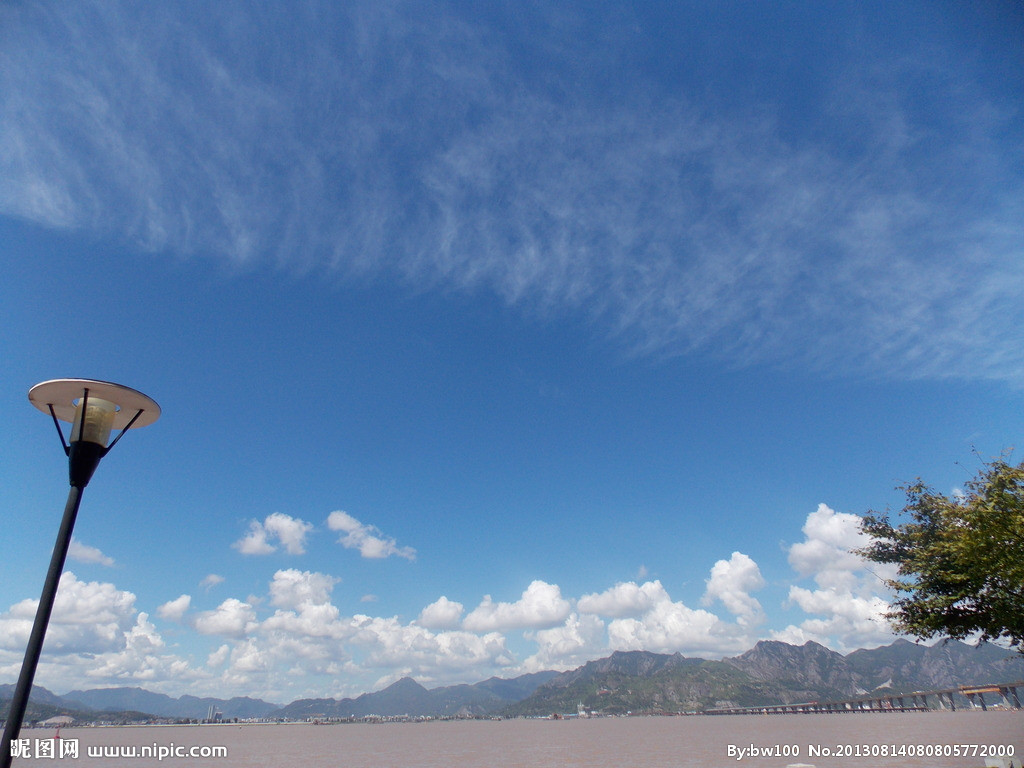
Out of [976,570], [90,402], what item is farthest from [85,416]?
[976,570]

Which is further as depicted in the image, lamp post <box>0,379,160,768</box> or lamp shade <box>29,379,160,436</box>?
lamp shade <box>29,379,160,436</box>

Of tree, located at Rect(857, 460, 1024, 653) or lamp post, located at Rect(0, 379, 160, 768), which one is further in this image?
tree, located at Rect(857, 460, 1024, 653)

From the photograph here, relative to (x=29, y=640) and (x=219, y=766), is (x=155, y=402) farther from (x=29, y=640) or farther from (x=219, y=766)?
(x=219, y=766)

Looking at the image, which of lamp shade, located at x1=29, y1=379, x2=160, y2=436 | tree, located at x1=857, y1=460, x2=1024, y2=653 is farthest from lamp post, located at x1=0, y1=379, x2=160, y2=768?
tree, located at x1=857, y1=460, x2=1024, y2=653

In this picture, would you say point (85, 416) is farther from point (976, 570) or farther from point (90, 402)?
point (976, 570)

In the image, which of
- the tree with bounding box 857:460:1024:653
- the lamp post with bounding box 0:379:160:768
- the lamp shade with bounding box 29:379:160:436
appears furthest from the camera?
the tree with bounding box 857:460:1024:653

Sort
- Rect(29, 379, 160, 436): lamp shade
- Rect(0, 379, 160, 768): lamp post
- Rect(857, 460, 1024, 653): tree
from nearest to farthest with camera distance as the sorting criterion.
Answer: Rect(0, 379, 160, 768): lamp post, Rect(29, 379, 160, 436): lamp shade, Rect(857, 460, 1024, 653): tree

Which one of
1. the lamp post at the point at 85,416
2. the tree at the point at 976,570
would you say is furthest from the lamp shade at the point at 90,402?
the tree at the point at 976,570

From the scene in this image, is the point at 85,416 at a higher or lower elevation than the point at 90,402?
lower

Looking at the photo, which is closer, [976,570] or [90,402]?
[90,402]

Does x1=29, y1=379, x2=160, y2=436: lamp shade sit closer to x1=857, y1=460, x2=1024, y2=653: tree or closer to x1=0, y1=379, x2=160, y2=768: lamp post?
x1=0, y1=379, x2=160, y2=768: lamp post

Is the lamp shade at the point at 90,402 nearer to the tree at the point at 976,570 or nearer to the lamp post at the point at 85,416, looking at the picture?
the lamp post at the point at 85,416

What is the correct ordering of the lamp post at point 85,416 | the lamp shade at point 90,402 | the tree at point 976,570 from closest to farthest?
1. the lamp post at point 85,416
2. the lamp shade at point 90,402
3. the tree at point 976,570

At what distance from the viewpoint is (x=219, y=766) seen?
66.0 m
